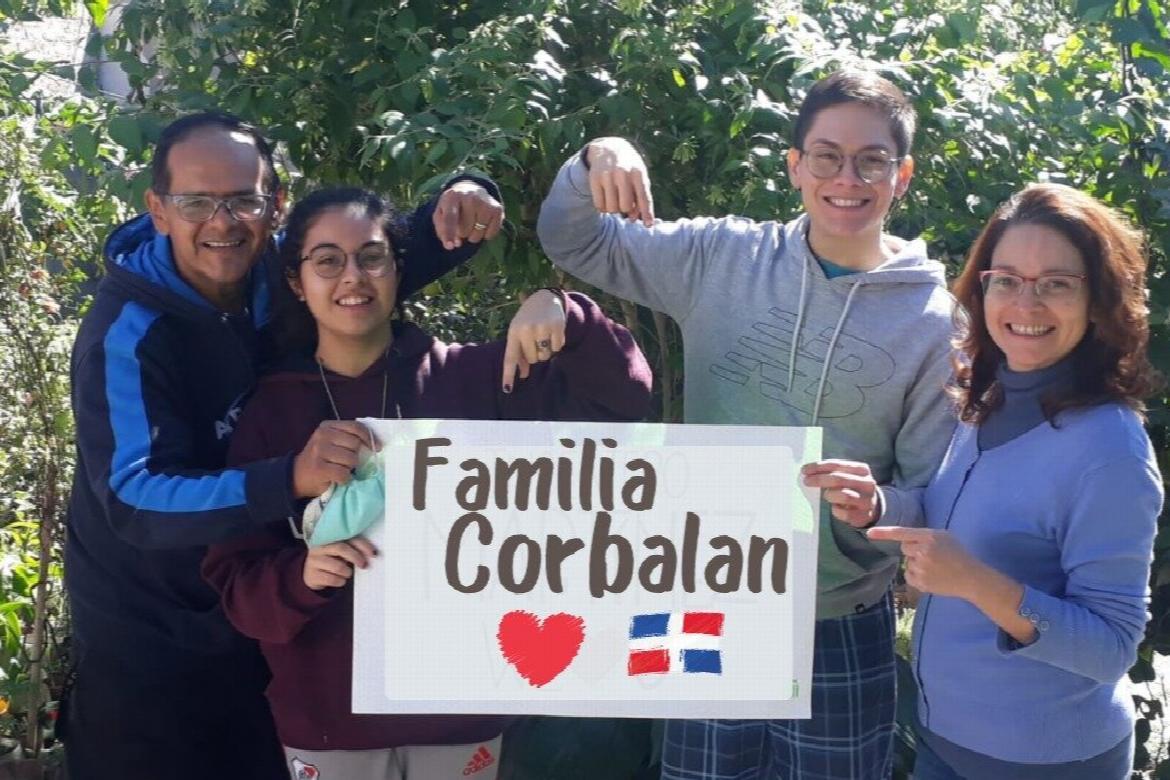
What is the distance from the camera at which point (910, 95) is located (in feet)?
10.2

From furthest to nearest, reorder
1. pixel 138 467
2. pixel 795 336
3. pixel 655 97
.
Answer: pixel 655 97 < pixel 795 336 < pixel 138 467

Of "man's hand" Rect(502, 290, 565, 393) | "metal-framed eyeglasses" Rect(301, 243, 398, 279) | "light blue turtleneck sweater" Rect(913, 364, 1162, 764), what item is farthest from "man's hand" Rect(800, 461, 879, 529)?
"metal-framed eyeglasses" Rect(301, 243, 398, 279)

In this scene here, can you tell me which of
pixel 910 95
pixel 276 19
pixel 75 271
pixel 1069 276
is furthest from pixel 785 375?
pixel 75 271

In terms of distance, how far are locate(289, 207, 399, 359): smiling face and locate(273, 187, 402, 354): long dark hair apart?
2 cm

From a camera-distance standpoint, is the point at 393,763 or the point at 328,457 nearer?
the point at 328,457

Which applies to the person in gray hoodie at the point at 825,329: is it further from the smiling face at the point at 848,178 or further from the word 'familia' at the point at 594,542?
the word 'familia' at the point at 594,542

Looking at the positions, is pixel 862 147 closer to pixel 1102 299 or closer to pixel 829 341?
pixel 829 341

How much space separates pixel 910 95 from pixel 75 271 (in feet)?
8.68

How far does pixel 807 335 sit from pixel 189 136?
126cm

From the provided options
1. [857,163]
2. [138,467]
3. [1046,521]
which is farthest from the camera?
[857,163]

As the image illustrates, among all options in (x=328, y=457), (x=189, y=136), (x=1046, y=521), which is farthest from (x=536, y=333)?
(x=1046, y=521)

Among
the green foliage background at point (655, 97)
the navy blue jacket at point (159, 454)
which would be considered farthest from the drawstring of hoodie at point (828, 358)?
the navy blue jacket at point (159, 454)

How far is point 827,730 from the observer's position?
8.09ft

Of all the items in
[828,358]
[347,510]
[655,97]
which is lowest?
[347,510]
